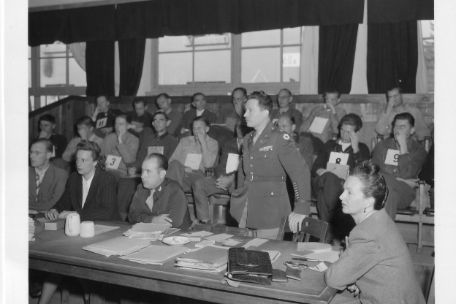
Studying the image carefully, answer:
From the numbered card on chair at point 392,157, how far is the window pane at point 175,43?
4346 millimetres

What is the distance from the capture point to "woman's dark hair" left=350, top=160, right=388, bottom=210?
2.12m

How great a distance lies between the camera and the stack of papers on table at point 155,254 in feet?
6.97

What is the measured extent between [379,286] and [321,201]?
Result: 2623 mm

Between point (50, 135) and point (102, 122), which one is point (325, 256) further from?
point (50, 135)

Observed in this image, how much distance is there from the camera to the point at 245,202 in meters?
3.16

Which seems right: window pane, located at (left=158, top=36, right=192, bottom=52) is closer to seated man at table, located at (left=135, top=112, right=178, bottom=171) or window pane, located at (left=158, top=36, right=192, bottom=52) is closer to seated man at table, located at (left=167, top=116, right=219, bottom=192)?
seated man at table, located at (left=135, top=112, right=178, bottom=171)

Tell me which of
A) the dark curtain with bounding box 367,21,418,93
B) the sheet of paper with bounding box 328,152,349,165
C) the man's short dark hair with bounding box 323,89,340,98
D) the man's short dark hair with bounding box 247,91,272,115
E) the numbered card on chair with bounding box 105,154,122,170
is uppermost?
the dark curtain with bounding box 367,21,418,93

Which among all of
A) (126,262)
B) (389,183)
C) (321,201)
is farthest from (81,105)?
(126,262)

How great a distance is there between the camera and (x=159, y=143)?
6.02 m

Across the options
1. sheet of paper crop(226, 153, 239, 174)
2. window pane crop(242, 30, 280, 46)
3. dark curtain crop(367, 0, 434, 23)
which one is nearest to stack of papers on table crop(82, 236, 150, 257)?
sheet of paper crop(226, 153, 239, 174)

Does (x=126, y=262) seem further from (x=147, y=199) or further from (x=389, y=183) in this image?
(x=389, y=183)

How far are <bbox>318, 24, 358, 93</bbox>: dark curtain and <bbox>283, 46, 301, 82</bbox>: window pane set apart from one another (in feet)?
1.88

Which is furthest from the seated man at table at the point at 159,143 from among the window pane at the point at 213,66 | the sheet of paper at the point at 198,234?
the sheet of paper at the point at 198,234

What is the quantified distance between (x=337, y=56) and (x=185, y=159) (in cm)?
283
